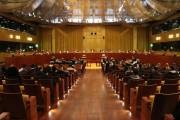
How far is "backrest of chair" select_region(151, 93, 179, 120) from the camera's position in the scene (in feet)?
9.24

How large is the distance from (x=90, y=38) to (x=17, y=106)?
72.3 feet

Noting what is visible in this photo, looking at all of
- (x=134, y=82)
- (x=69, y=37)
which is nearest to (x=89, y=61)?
(x=69, y=37)

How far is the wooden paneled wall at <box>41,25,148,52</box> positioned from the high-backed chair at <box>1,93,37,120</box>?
846 inches

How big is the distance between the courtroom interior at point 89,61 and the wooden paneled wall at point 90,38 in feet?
0.50

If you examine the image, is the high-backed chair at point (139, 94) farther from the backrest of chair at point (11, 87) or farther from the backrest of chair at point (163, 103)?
the backrest of chair at point (11, 87)

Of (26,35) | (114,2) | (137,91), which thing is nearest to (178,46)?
(114,2)

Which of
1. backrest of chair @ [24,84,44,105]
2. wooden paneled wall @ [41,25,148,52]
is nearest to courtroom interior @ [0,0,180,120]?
backrest of chair @ [24,84,44,105]

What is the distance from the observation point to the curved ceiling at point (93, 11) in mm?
16078

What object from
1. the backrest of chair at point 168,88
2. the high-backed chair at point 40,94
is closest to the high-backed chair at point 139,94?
the backrest of chair at point 168,88

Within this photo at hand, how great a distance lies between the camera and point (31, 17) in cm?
1664

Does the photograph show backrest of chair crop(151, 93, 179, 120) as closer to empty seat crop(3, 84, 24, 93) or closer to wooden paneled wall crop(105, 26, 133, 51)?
empty seat crop(3, 84, 24, 93)

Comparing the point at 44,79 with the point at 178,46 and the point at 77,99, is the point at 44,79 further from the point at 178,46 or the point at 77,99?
the point at 178,46

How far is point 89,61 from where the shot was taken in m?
18.5

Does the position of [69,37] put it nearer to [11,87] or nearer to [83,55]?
[83,55]
